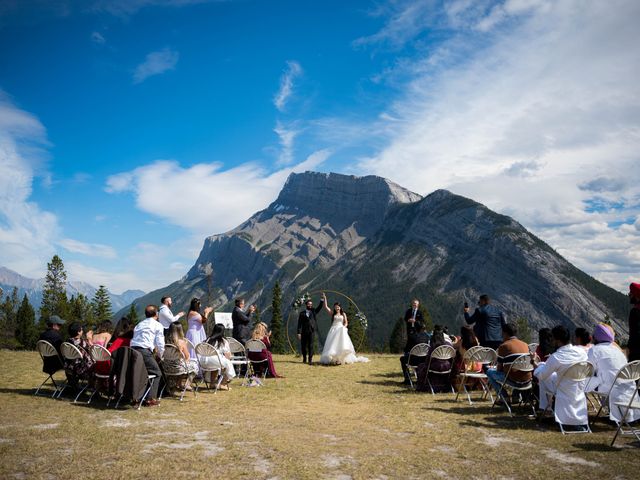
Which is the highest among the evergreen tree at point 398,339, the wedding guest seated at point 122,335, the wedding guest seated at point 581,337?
the wedding guest seated at point 581,337

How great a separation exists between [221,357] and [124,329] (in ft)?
9.03

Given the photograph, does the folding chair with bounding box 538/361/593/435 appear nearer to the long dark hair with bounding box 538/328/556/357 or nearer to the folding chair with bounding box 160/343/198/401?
the long dark hair with bounding box 538/328/556/357

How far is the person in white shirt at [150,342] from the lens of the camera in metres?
9.47

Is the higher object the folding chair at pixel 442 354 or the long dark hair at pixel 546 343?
the long dark hair at pixel 546 343

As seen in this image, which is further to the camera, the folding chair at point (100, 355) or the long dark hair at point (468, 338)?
the long dark hair at point (468, 338)

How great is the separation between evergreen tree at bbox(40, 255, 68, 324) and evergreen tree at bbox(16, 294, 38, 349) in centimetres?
373

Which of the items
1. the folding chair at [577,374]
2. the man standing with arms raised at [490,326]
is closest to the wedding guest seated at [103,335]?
the folding chair at [577,374]

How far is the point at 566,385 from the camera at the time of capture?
8.03 metres

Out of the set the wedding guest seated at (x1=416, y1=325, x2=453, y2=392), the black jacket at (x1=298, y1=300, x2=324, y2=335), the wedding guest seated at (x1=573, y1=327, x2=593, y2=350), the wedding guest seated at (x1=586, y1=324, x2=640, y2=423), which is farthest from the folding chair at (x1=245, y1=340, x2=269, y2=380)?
the wedding guest seated at (x1=586, y1=324, x2=640, y2=423)

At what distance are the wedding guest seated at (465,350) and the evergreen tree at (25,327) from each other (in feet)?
219

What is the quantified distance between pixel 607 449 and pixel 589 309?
18630 centimetres

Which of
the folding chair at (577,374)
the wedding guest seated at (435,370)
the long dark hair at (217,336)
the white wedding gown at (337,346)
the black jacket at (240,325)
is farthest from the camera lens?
the white wedding gown at (337,346)

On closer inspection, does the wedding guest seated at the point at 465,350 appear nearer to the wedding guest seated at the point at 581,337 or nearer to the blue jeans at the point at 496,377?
the blue jeans at the point at 496,377

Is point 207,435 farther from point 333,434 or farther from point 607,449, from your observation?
point 607,449
